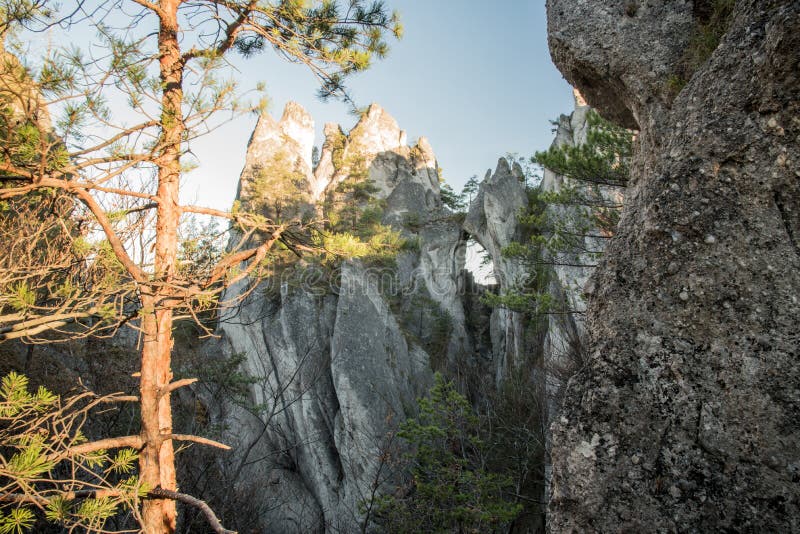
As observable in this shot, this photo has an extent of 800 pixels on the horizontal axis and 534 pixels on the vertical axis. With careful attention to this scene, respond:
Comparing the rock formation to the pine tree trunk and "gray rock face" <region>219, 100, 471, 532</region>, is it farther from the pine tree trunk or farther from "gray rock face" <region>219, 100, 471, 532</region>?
the pine tree trunk

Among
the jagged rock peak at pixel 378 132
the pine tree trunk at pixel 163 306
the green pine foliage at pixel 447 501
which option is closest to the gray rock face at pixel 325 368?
the green pine foliage at pixel 447 501

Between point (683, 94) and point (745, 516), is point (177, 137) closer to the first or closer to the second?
point (683, 94)

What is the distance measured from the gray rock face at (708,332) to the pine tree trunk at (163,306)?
2.39 m

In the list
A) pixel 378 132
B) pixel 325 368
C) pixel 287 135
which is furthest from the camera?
pixel 378 132

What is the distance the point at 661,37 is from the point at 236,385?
34.2ft

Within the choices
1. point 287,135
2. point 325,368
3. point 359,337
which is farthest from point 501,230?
point 287,135

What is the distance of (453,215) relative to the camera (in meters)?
23.8

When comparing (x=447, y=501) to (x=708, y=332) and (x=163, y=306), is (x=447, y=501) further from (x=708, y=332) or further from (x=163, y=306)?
(x=708, y=332)

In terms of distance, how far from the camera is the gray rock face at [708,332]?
1.96 m

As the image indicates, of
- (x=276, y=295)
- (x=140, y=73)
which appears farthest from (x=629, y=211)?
(x=276, y=295)

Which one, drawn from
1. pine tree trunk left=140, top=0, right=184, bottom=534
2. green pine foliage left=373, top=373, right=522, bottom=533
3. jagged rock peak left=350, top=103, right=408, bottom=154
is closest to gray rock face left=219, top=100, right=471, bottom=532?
green pine foliage left=373, top=373, right=522, bottom=533

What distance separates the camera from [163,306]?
113 inches

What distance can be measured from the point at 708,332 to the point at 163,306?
122 inches

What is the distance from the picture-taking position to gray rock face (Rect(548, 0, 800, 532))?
1.96 metres
